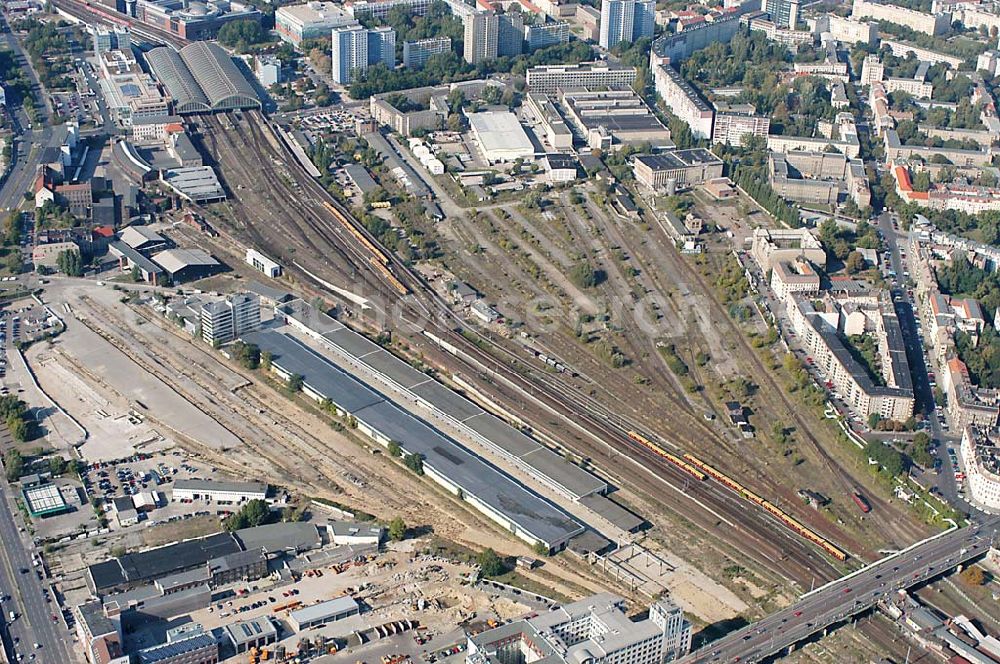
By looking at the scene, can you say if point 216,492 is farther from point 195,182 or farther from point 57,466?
point 195,182

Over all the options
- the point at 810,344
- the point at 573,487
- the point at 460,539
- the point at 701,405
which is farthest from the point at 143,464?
the point at 810,344

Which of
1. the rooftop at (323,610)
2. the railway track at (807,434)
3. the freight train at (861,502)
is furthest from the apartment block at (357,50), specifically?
the rooftop at (323,610)

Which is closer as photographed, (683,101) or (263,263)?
(263,263)

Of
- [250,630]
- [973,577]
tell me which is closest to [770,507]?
[973,577]

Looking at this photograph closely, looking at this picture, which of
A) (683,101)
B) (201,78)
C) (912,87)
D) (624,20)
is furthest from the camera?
(624,20)

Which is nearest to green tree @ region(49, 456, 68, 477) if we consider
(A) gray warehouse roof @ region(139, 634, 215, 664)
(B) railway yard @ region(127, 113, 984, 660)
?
(A) gray warehouse roof @ region(139, 634, 215, 664)

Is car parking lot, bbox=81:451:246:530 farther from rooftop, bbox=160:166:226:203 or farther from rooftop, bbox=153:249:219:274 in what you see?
rooftop, bbox=160:166:226:203
